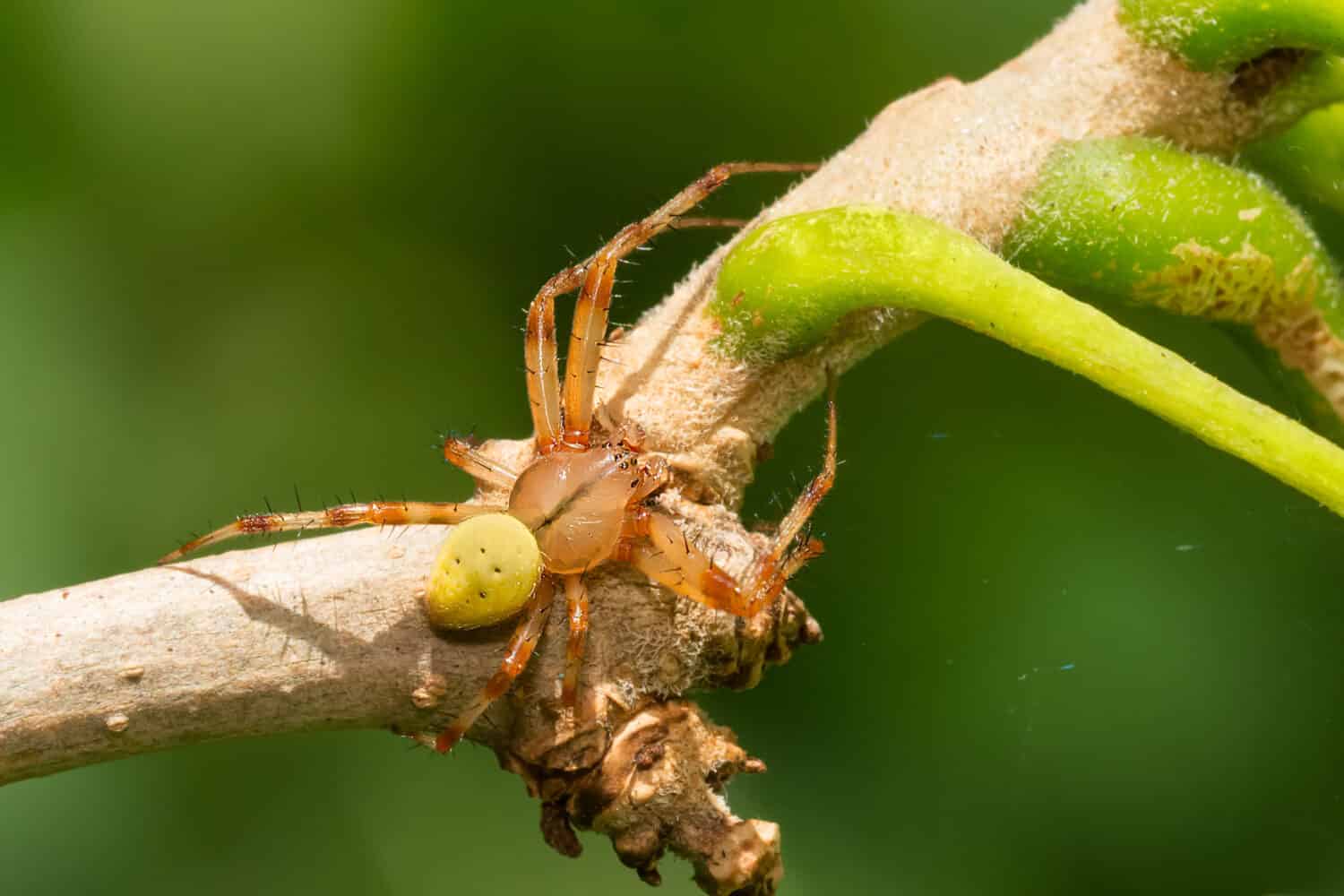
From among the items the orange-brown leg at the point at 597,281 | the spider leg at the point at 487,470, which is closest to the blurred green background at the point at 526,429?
the orange-brown leg at the point at 597,281

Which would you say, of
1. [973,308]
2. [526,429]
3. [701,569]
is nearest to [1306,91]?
[973,308]

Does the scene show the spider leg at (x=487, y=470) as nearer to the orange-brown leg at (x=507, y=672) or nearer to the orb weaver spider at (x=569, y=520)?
the orb weaver spider at (x=569, y=520)

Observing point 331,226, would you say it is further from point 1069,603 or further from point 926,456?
point 1069,603

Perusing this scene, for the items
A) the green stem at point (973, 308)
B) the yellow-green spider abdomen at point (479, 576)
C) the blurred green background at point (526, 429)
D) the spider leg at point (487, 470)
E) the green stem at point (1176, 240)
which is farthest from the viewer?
the blurred green background at point (526, 429)

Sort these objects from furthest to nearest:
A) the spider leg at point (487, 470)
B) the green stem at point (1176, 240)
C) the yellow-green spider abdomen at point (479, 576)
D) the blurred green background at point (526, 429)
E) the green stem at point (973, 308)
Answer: the blurred green background at point (526, 429), the spider leg at point (487, 470), the green stem at point (1176, 240), the yellow-green spider abdomen at point (479, 576), the green stem at point (973, 308)

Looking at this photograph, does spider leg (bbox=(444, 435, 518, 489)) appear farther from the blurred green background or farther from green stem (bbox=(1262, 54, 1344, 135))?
green stem (bbox=(1262, 54, 1344, 135))

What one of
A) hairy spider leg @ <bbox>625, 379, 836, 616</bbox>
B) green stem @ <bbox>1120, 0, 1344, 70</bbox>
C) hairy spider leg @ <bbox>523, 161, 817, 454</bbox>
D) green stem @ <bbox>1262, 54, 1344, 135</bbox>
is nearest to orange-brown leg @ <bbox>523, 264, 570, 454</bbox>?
hairy spider leg @ <bbox>523, 161, 817, 454</bbox>

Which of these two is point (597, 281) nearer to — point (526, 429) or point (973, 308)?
point (526, 429)

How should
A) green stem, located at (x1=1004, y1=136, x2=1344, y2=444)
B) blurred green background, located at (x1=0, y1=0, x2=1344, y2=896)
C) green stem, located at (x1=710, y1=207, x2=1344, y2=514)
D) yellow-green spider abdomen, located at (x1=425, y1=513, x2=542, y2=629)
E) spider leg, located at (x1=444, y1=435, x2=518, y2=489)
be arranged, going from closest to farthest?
green stem, located at (x1=710, y1=207, x2=1344, y2=514) → yellow-green spider abdomen, located at (x1=425, y1=513, x2=542, y2=629) → green stem, located at (x1=1004, y1=136, x2=1344, y2=444) → spider leg, located at (x1=444, y1=435, x2=518, y2=489) → blurred green background, located at (x1=0, y1=0, x2=1344, y2=896)
